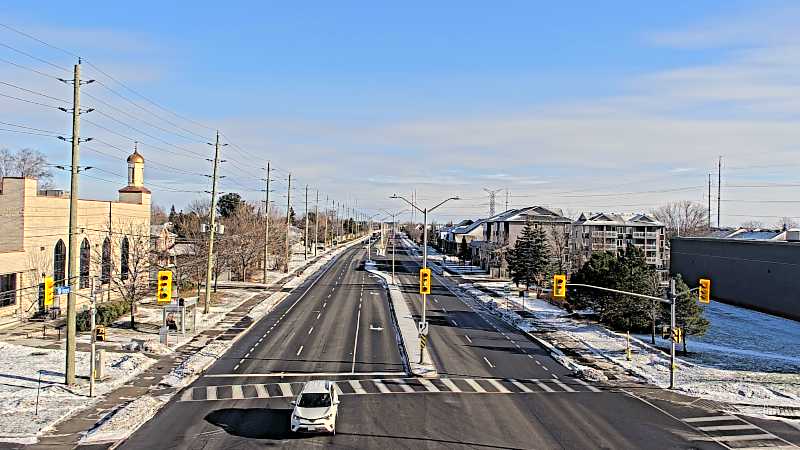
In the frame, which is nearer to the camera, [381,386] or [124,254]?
[381,386]

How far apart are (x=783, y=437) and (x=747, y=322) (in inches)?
1774

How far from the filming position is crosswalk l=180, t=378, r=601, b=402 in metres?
32.1

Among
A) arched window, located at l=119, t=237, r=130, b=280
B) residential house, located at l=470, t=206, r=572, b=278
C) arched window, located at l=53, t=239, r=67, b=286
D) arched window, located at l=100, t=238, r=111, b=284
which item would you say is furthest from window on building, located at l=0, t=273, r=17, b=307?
residential house, located at l=470, t=206, r=572, b=278

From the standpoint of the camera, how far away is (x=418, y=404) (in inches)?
1203

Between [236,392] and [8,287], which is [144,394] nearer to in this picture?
[236,392]

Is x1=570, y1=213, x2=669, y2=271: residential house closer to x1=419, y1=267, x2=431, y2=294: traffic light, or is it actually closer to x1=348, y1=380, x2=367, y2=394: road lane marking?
x1=419, y1=267, x2=431, y2=294: traffic light

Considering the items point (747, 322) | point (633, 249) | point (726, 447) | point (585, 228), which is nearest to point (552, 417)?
point (726, 447)

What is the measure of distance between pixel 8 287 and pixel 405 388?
32.2m

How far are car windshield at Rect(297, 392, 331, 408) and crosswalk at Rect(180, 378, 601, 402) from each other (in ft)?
18.7

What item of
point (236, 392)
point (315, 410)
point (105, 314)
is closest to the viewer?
point (315, 410)

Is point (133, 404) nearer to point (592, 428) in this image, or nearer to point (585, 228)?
point (592, 428)

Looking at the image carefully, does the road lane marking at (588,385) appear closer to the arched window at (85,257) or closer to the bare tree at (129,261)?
the bare tree at (129,261)

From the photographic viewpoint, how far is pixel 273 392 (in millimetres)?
32531

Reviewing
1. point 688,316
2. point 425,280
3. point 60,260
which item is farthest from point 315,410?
point 60,260
